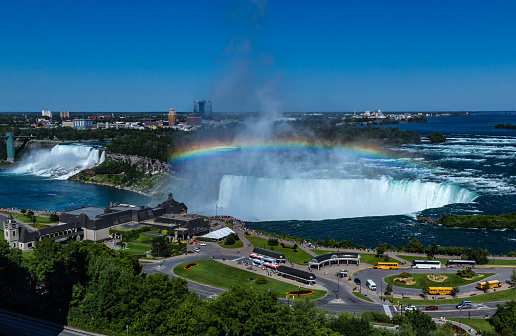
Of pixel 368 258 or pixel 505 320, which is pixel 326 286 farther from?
pixel 505 320

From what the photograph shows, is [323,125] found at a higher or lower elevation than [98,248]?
higher

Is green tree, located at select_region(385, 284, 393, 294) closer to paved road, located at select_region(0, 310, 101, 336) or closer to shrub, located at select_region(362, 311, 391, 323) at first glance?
shrub, located at select_region(362, 311, 391, 323)

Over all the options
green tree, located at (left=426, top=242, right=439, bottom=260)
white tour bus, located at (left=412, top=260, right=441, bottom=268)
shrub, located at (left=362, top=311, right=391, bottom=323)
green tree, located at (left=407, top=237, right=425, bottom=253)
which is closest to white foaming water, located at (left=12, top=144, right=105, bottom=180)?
green tree, located at (left=407, top=237, right=425, bottom=253)

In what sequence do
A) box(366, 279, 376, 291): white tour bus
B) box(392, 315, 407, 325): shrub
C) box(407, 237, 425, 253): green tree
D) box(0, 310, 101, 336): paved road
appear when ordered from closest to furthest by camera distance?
box(0, 310, 101, 336): paved road < box(392, 315, 407, 325): shrub < box(366, 279, 376, 291): white tour bus < box(407, 237, 425, 253): green tree

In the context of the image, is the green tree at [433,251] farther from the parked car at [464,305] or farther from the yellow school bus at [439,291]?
the parked car at [464,305]

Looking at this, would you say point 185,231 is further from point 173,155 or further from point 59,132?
point 59,132

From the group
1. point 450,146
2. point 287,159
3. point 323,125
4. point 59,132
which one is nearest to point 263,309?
point 287,159

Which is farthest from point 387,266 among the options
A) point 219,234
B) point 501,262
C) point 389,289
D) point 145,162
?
point 145,162
